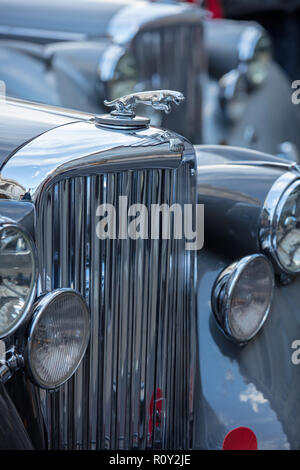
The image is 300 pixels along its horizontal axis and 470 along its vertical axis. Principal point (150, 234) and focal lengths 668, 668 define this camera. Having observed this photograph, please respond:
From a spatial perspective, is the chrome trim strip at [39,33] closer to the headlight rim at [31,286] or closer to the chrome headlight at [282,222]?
the chrome headlight at [282,222]

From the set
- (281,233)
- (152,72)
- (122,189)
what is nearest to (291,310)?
(281,233)

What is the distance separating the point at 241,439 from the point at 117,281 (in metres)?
0.53

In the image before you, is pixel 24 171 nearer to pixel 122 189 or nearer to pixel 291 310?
pixel 122 189

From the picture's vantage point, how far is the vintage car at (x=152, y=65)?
2812mm

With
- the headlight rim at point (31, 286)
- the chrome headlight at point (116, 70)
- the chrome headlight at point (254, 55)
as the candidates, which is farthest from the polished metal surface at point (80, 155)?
the chrome headlight at point (254, 55)

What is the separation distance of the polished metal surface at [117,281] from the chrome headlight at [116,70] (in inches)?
56.3

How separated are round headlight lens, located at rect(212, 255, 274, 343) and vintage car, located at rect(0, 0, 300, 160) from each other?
53.5 inches

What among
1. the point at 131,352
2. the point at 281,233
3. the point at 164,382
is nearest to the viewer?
the point at 131,352

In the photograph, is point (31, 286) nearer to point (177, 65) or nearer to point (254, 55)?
point (177, 65)

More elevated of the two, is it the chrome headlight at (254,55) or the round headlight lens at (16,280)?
the chrome headlight at (254,55)

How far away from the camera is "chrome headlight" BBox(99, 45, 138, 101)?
2.83m

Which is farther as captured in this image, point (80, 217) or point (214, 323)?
point (214, 323)

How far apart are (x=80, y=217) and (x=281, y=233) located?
1.99 feet

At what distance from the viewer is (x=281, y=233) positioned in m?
1.68
